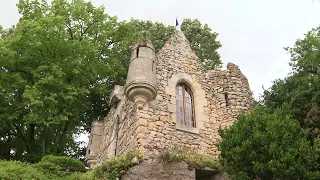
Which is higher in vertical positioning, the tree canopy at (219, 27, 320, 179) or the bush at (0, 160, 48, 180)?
the tree canopy at (219, 27, 320, 179)

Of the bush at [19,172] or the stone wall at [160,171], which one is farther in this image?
the stone wall at [160,171]

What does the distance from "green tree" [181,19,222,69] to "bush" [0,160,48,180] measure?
648 inches

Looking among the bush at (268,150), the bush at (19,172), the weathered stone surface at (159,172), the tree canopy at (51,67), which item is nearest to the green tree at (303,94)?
the bush at (268,150)

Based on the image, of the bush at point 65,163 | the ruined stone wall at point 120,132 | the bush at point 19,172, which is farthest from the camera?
the ruined stone wall at point 120,132

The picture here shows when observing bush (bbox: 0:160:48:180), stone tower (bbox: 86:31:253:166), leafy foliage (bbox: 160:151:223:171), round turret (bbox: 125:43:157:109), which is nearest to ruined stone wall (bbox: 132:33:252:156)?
stone tower (bbox: 86:31:253:166)

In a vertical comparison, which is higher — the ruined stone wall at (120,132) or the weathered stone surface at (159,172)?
the ruined stone wall at (120,132)

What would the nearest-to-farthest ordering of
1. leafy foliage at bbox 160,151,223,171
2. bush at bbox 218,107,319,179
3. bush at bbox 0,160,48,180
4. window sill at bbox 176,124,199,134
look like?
bush at bbox 218,107,319,179, bush at bbox 0,160,48,180, leafy foliage at bbox 160,151,223,171, window sill at bbox 176,124,199,134

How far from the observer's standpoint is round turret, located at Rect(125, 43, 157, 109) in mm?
11680

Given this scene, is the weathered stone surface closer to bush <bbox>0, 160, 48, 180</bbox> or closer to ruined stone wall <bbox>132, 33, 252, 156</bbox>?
ruined stone wall <bbox>132, 33, 252, 156</bbox>

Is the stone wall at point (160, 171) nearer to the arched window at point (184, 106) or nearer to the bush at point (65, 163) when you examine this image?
the arched window at point (184, 106)

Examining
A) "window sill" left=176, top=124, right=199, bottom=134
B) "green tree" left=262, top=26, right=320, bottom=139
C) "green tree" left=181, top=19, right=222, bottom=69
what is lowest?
"window sill" left=176, top=124, right=199, bottom=134

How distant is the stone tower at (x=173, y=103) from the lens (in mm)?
11578

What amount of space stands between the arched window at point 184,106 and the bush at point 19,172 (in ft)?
16.3

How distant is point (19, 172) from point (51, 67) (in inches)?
245
